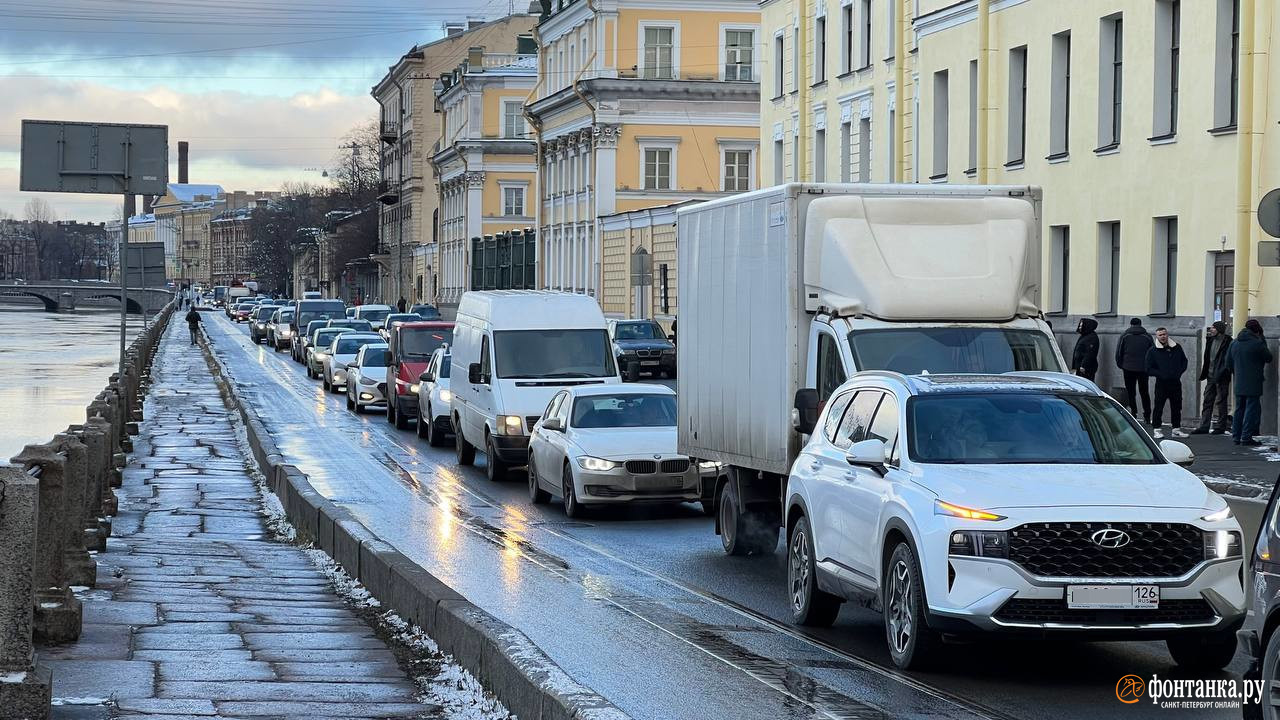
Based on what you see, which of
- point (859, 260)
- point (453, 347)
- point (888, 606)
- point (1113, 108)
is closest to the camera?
point (888, 606)

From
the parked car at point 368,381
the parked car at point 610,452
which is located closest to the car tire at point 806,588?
the parked car at point 610,452

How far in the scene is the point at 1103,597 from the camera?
886cm

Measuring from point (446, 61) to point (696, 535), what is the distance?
109782mm

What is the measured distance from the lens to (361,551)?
478 inches

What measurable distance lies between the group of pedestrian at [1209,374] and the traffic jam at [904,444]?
8.35 m

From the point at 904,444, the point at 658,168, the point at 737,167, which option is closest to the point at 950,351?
the point at 904,444

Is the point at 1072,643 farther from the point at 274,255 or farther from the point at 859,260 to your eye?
the point at 274,255

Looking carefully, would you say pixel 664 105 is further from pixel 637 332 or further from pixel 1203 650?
pixel 1203 650

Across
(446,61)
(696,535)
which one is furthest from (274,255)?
(696,535)

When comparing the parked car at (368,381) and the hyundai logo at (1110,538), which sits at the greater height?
the hyundai logo at (1110,538)

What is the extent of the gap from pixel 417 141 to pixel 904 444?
118031mm

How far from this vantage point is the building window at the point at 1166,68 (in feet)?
96.6

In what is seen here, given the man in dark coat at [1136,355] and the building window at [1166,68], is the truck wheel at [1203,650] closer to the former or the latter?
the man in dark coat at [1136,355]

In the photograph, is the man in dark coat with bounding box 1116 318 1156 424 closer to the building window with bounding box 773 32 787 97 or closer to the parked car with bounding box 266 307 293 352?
the building window with bounding box 773 32 787 97
